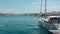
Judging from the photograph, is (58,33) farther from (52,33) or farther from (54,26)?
(54,26)

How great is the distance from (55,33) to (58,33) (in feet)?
1.36

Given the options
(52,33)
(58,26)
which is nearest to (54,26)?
(58,26)

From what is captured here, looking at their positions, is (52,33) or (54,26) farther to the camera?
(54,26)

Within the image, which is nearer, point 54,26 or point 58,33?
point 58,33

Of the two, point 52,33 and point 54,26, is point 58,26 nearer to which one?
point 54,26

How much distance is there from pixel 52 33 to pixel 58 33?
1.03 m

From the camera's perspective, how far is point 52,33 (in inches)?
910

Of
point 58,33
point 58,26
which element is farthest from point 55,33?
point 58,26

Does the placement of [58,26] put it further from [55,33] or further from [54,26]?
[55,33]

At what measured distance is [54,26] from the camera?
30000mm

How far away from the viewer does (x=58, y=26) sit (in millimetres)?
29000

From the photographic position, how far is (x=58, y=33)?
882 inches

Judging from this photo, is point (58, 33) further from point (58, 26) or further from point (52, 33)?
point (58, 26)

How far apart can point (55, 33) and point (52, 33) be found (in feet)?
2.50
